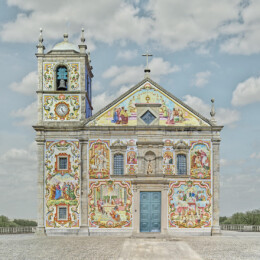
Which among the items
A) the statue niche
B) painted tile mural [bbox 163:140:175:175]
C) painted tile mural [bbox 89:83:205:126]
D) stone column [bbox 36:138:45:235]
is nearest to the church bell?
painted tile mural [bbox 89:83:205:126]

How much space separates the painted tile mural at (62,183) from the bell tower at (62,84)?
192 cm

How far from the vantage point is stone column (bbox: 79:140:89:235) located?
29750 millimetres

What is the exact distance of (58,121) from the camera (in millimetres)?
31219

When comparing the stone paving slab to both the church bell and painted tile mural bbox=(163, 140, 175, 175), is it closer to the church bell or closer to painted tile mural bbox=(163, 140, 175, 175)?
painted tile mural bbox=(163, 140, 175, 175)

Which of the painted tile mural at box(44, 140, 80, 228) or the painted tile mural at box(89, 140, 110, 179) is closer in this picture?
the painted tile mural at box(44, 140, 80, 228)

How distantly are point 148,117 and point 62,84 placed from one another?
6221mm

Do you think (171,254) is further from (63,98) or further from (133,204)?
(63,98)

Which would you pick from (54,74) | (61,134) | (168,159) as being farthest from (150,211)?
(54,74)

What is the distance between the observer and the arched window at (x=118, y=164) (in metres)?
30.3

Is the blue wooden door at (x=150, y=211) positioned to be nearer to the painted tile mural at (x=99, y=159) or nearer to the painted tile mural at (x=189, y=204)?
the painted tile mural at (x=189, y=204)

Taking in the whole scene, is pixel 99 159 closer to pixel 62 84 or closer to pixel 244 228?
pixel 62 84

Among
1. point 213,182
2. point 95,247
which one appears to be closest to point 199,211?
point 213,182

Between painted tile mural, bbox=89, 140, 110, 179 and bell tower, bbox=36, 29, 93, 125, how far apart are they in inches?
83.5

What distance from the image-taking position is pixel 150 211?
29.8 meters
